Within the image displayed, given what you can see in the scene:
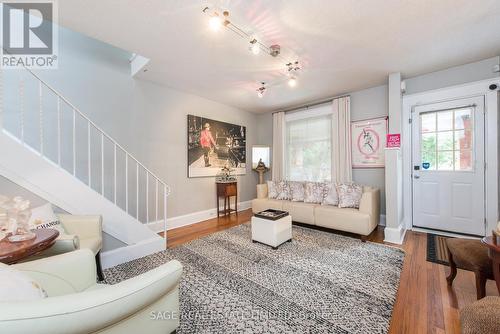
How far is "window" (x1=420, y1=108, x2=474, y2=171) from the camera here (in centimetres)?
301

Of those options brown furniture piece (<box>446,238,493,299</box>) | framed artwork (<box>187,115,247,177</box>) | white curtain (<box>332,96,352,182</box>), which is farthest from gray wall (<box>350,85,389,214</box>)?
framed artwork (<box>187,115,247,177</box>)

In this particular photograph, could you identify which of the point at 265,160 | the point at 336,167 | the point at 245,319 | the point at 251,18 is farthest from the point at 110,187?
the point at 336,167

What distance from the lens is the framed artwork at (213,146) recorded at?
3998mm

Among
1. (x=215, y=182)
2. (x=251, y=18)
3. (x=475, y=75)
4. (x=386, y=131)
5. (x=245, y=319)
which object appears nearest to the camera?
(x=245, y=319)

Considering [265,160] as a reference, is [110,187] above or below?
below

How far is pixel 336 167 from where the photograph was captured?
409 cm

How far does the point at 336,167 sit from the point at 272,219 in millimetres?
2117

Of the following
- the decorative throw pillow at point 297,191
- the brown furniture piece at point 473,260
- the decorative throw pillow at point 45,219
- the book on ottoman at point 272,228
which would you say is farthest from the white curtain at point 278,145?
the decorative throw pillow at point 45,219

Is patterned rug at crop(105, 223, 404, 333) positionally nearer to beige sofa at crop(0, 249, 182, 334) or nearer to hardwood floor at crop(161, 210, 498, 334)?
hardwood floor at crop(161, 210, 498, 334)

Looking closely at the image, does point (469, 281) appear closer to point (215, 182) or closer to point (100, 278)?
point (100, 278)

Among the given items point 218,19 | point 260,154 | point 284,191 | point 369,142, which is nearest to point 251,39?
point 218,19

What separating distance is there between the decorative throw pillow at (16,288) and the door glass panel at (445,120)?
183 inches

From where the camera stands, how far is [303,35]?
2.19 m

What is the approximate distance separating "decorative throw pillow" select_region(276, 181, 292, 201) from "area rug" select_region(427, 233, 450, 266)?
83.7 inches
